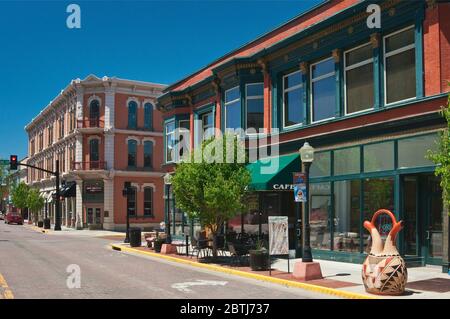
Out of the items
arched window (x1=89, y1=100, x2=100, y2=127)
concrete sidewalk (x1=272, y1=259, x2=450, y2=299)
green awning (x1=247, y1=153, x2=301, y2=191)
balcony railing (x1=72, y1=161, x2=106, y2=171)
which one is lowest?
concrete sidewalk (x1=272, y1=259, x2=450, y2=299)

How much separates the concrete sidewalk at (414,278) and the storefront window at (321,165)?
3071 millimetres

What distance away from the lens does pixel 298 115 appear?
67.0ft

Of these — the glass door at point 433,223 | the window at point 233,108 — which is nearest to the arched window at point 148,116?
the window at point 233,108

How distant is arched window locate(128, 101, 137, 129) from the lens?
5028cm

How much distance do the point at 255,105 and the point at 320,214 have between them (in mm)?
6253

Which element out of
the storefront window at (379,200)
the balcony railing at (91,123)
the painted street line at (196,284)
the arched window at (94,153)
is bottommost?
the painted street line at (196,284)

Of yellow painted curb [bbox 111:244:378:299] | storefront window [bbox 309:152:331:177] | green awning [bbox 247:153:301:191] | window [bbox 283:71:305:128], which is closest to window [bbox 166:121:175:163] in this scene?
yellow painted curb [bbox 111:244:378:299]

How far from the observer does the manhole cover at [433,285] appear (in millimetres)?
11922

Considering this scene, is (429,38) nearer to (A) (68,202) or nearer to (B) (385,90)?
(B) (385,90)

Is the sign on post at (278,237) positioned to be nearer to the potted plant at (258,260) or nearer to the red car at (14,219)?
the potted plant at (258,260)

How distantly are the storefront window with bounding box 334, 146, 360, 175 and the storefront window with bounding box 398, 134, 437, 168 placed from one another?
1840 millimetres

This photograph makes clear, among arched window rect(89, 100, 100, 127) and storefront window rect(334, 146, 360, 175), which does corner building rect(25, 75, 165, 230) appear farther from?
storefront window rect(334, 146, 360, 175)
